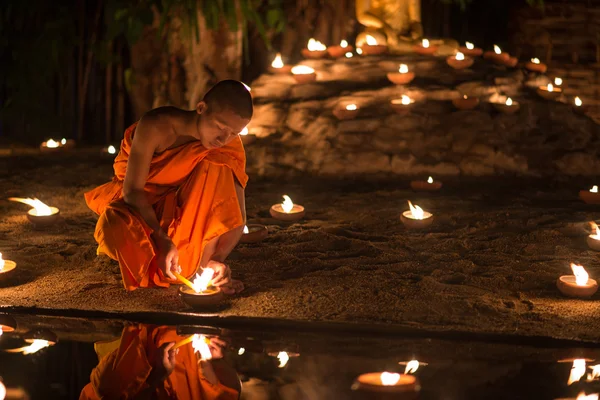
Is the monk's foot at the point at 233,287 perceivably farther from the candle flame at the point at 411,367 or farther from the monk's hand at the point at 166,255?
the candle flame at the point at 411,367

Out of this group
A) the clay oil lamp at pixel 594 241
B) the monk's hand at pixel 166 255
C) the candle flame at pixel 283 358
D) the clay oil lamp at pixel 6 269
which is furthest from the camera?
the clay oil lamp at pixel 594 241

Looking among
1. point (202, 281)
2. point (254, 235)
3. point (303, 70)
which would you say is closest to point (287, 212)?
point (254, 235)

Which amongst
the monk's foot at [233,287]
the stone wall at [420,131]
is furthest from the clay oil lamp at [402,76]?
the monk's foot at [233,287]

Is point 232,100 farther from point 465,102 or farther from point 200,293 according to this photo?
point 465,102

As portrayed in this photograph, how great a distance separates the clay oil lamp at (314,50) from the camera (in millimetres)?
8539

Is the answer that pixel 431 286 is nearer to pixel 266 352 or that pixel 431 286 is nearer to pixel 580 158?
pixel 266 352

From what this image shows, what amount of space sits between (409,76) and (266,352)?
5.06 metres

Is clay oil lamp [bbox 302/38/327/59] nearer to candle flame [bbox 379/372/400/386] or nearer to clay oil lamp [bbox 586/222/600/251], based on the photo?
clay oil lamp [bbox 586/222/600/251]

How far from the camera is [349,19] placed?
9523 millimetres

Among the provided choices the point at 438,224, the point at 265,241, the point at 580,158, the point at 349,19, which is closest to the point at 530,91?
the point at 580,158

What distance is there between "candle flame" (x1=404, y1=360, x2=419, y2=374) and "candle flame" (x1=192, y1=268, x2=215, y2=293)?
1044 millimetres

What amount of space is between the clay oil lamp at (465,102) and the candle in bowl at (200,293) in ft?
14.7

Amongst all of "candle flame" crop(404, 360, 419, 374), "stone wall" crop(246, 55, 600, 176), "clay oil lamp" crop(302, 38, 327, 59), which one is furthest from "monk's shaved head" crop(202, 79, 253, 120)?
"clay oil lamp" crop(302, 38, 327, 59)

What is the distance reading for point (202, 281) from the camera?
3.62m
